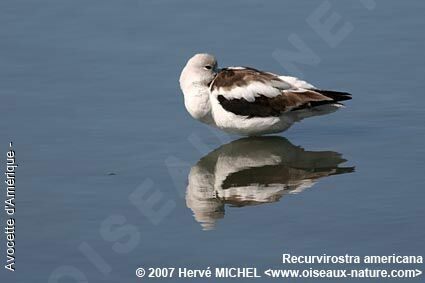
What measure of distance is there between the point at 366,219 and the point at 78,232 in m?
2.43

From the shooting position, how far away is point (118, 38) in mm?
14922

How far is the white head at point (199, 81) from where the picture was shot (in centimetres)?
1260

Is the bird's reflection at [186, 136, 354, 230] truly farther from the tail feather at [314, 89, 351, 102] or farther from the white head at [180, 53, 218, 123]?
the tail feather at [314, 89, 351, 102]

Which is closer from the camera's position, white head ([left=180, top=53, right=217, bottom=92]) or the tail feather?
the tail feather

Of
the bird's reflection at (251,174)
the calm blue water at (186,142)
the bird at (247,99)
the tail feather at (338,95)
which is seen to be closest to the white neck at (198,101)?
the bird at (247,99)

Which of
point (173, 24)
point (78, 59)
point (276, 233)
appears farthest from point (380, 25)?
point (276, 233)

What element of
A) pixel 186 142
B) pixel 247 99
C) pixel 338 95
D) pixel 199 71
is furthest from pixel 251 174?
pixel 199 71

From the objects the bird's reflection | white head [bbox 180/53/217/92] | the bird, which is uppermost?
white head [bbox 180/53/217/92]

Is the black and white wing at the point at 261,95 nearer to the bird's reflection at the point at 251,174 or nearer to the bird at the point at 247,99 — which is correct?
the bird at the point at 247,99

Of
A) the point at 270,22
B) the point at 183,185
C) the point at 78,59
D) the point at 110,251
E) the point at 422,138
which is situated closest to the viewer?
the point at 110,251

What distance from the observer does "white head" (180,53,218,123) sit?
41.3ft

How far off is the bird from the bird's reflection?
22cm

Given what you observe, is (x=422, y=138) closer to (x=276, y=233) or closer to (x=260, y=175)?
(x=260, y=175)

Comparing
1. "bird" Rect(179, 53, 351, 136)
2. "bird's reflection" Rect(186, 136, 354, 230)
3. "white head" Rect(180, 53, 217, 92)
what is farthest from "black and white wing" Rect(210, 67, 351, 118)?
"bird's reflection" Rect(186, 136, 354, 230)
